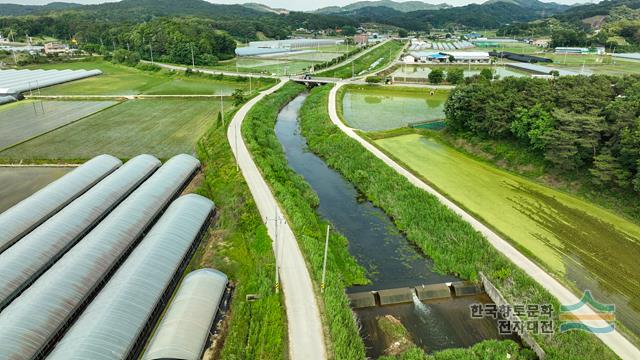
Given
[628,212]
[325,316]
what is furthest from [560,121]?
[325,316]

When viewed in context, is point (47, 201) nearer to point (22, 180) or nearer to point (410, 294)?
point (22, 180)

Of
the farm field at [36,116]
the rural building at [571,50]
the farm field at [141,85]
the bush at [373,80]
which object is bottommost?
the farm field at [36,116]

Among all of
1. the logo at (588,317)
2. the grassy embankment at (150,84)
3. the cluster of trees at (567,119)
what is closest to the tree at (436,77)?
the cluster of trees at (567,119)

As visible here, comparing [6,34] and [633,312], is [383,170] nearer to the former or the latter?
[633,312]

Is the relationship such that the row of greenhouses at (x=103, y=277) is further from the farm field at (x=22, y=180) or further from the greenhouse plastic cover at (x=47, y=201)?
the farm field at (x=22, y=180)

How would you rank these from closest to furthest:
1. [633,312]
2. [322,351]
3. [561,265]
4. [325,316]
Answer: [322,351] < [325,316] < [633,312] < [561,265]

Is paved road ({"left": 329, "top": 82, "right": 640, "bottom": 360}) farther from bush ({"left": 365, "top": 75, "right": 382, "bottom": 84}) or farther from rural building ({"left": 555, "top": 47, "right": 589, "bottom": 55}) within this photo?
rural building ({"left": 555, "top": 47, "right": 589, "bottom": 55})

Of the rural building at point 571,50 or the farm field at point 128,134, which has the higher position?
the rural building at point 571,50
